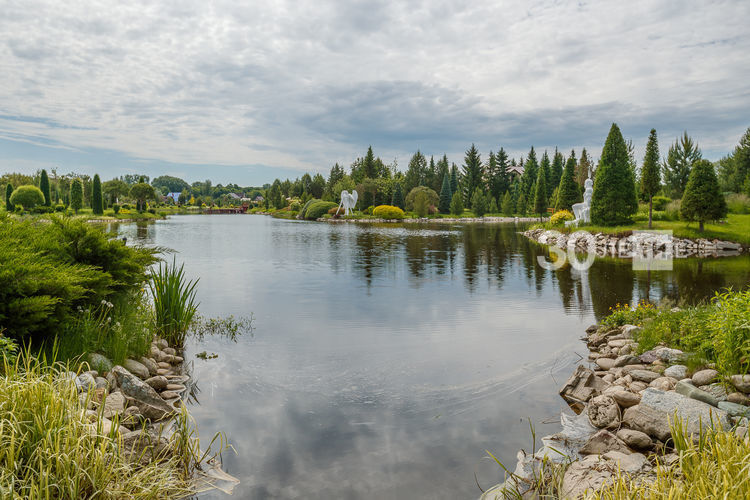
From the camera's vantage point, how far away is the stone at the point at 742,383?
3828mm

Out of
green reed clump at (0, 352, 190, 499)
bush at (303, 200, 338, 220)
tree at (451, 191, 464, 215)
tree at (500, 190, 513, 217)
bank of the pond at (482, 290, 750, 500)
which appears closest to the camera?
green reed clump at (0, 352, 190, 499)

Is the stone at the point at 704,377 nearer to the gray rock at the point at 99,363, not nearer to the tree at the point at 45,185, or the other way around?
the gray rock at the point at 99,363

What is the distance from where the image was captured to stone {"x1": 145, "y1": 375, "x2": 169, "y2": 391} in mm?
4894

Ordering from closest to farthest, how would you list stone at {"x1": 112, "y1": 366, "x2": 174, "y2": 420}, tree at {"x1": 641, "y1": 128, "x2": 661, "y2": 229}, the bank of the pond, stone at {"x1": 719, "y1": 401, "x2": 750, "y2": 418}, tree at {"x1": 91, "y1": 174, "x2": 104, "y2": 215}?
1. the bank of the pond
2. stone at {"x1": 719, "y1": 401, "x2": 750, "y2": 418}
3. stone at {"x1": 112, "y1": 366, "x2": 174, "y2": 420}
4. tree at {"x1": 641, "y1": 128, "x2": 661, "y2": 229}
5. tree at {"x1": 91, "y1": 174, "x2": 104, "y2": 215}

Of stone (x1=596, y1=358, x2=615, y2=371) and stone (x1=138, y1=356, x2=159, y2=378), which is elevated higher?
stone (x1=138, y1=356, x2=159, y2=378)

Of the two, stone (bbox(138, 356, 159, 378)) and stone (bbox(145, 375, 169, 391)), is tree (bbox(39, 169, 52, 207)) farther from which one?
stone (bbox(145, 375, 169, 391))

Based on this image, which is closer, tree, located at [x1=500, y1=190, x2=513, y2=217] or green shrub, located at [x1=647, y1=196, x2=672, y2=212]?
green shrub, located at [x1=647, y1=196, x2=672, y2=212]

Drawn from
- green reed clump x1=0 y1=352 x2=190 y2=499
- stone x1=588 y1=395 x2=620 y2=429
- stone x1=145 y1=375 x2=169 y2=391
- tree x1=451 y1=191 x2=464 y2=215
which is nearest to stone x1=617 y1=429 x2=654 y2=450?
stone x1=588 y1=395 x2=620 y2=429

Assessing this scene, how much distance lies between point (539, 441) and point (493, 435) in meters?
0.40

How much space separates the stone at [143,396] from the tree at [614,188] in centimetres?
2458

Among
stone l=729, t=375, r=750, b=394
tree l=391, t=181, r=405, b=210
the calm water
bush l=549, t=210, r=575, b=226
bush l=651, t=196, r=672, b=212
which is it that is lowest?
the calm water

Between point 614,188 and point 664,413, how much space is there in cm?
2312

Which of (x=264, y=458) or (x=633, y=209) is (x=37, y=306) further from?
(x=633, y=209)

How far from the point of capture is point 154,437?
146 inches
